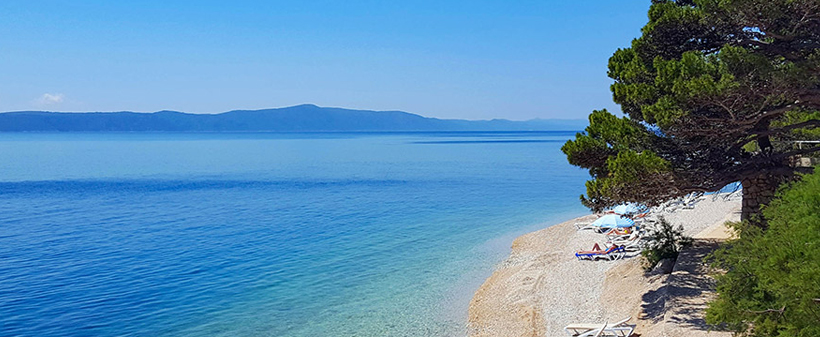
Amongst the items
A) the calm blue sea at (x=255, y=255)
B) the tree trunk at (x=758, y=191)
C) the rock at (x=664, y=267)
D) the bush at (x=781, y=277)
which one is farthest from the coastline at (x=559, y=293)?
the bush at (x=781, y=277)

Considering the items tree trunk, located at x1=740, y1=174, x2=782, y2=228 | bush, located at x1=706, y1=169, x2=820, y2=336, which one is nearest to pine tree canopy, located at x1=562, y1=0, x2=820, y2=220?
tree trunk, located at x1=740, y1=174, x2=782, y2=228

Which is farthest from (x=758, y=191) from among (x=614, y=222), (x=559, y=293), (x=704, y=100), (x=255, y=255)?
(x=255, y=255)

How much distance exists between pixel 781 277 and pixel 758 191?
8.65m

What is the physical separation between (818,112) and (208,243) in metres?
26.8

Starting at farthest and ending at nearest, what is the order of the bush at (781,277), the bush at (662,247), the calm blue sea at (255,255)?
1. the calm blue sea at (255,255)
2. the bush at (662,247)
3. the bush at (781,277)

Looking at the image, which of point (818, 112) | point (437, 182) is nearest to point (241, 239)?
point (818, 112)

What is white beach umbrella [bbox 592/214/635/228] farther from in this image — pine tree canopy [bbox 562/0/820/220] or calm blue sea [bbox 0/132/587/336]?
pine tree canopy [bbox 562/0/820/220]

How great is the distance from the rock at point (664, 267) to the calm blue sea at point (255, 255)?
5.75 m

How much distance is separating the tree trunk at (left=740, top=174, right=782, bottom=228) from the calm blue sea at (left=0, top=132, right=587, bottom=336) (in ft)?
27.6

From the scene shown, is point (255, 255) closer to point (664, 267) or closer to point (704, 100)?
point (664, 267)

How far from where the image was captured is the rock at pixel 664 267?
16.9 metres

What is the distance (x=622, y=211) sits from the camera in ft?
101

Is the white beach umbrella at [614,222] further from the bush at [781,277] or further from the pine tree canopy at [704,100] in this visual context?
the bush at [781,277]

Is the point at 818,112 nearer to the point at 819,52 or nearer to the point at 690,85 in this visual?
the point at 819,52
